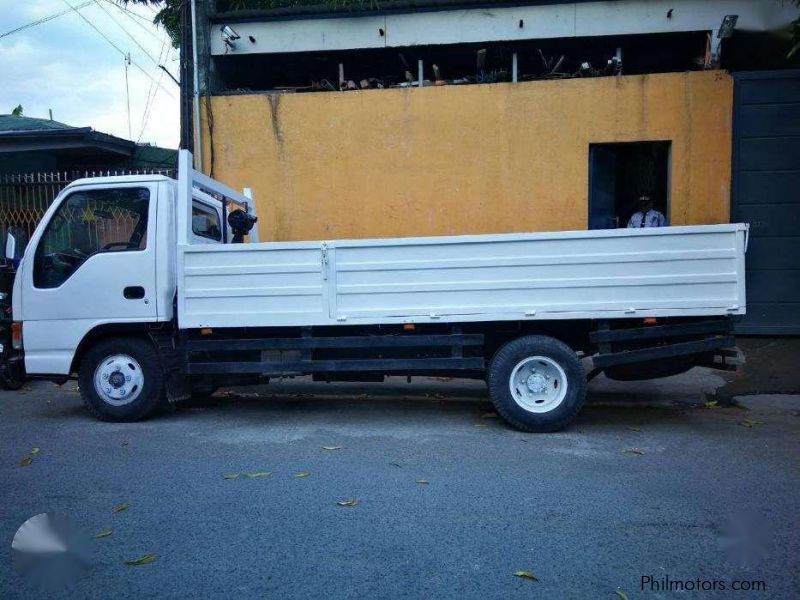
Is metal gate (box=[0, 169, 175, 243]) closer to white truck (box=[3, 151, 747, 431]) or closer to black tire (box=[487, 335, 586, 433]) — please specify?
white truck (box=[3, 151, 747, 431])

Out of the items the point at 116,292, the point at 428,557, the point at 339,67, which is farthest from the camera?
the point at 339,67

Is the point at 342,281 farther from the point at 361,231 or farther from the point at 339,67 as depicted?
the point at 339,67

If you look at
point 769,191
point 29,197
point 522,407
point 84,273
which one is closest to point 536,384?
point 522,407

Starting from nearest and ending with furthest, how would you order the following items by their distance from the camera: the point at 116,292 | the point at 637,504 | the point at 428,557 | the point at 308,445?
the point at 428,557
the point at 637,504
the point at 308,445
the point at 116,292

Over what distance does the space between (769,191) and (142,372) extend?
8337 millimetres

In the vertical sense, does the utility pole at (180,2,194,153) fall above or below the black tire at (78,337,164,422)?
above

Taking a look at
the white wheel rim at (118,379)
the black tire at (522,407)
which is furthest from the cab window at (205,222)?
the black tire at (522,407)

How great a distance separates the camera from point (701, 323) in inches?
211

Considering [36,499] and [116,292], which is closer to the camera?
[36,499]

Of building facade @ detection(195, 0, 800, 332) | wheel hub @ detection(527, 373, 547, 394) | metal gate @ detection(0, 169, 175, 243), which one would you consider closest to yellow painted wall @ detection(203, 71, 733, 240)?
building facade @ detection(195, 0, 800, 332)

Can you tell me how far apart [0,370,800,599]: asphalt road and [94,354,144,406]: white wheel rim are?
0.99 feet

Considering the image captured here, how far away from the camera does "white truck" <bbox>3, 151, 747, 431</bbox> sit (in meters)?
5.31

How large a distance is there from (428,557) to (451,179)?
269 inches

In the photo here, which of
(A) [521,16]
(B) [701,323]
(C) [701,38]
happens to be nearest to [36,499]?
(B) [701,323]
